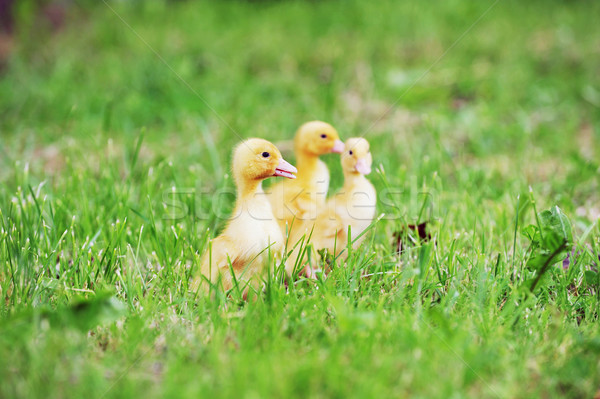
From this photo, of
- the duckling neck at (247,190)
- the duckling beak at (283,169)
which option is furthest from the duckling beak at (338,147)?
the duckling neck at (247,190)

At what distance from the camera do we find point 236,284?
213 centimetres

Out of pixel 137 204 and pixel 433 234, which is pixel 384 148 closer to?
pixel 433 234

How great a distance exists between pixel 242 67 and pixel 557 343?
4.03m

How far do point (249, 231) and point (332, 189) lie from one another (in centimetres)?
108

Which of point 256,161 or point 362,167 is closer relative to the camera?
point 256,161

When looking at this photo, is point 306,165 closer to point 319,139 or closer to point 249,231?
point 319,139

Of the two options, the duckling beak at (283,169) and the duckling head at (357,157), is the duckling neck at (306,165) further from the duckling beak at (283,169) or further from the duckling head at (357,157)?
the duckling beak at (283,169)

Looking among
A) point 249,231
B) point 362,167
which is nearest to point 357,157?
point 362,167

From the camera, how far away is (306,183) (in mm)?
2562

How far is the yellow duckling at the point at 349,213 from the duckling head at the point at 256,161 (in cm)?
33

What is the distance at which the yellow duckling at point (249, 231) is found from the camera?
2.17m

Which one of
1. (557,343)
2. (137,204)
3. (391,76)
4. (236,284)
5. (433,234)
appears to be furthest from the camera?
(391,76)

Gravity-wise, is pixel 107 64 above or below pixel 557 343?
above

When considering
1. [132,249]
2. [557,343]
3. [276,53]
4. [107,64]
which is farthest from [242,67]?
[557,343]
